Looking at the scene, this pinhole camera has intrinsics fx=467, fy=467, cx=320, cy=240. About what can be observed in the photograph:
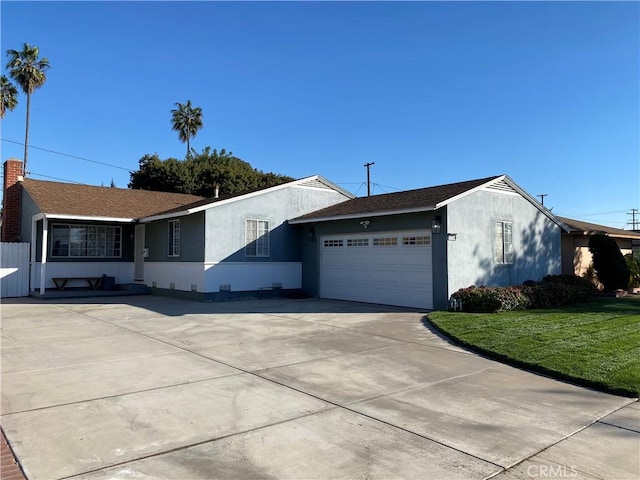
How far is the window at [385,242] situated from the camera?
14859mm

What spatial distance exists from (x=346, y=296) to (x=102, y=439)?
41.6 feet

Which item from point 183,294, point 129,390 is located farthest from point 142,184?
point 129,390

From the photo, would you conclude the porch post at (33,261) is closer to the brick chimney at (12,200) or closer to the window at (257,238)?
the brick chimney at (12,200)

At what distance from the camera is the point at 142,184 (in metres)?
40.6

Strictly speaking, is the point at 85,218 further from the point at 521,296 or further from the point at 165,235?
the point at 521,296

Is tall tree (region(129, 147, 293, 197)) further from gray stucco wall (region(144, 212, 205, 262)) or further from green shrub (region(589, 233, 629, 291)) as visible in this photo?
green shrub (region(589, 233, 629, 291))

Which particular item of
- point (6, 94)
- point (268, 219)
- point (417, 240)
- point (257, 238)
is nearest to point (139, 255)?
point (257, 238)

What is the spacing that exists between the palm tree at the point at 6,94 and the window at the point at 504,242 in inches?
1572

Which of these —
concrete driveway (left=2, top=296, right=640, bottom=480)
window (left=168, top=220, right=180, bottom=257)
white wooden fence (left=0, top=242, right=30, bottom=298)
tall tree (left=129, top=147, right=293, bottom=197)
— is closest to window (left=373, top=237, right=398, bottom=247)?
concrete driveway (left=2, top=296, right=640, bottom=480)

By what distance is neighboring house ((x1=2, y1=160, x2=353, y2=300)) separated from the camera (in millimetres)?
16750

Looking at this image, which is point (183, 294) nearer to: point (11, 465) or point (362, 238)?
point (362, 238)

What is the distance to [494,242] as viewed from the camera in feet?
49.0

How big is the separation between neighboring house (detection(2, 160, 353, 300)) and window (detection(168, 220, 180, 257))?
0.13 feet

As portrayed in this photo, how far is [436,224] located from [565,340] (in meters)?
5.37
